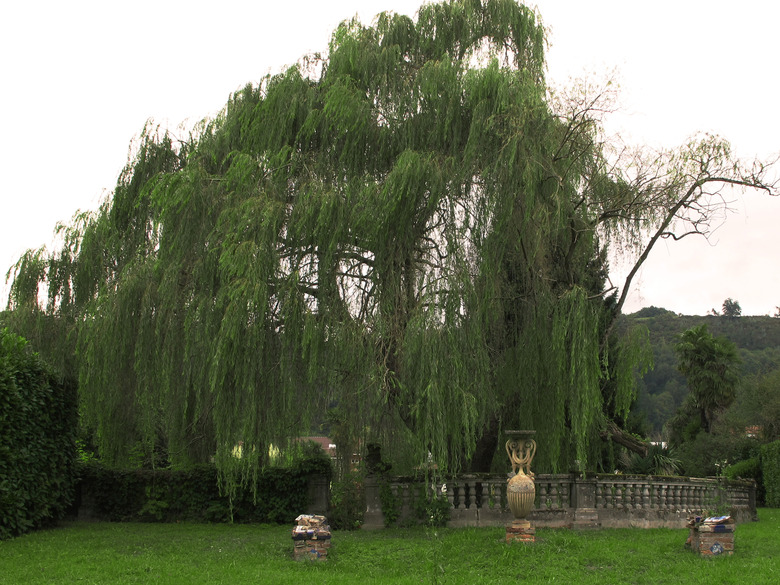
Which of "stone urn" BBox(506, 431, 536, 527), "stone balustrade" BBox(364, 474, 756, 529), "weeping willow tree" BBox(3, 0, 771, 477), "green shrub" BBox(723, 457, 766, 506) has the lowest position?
"green shrub" BBox(723, 457, 766, 506)

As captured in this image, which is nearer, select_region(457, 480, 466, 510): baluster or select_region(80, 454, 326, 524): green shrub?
select_region(457, 480, 466, 510): baluster

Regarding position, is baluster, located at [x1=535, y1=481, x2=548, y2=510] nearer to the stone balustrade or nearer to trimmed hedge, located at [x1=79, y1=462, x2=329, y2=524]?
the stone balustrade

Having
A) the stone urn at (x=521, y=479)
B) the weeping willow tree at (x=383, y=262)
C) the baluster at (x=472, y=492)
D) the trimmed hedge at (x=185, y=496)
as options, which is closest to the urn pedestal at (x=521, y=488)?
the stone urn at (x=521, y=479)

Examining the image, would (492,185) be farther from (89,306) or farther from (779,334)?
(779,334)

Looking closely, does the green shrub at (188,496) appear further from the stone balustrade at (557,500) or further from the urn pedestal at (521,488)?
the urn pedestal at (521,488)

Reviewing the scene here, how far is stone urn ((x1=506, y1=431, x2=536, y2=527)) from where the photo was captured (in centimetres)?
1082

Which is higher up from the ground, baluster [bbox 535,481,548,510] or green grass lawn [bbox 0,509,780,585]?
baluster [bbox 535,481,548,510]

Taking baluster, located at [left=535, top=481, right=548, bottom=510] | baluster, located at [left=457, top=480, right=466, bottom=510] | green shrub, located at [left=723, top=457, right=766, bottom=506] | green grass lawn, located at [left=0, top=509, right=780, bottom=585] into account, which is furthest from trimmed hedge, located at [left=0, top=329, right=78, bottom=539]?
green shrub, located at [left=723, top=457, right=766, bottom=506]

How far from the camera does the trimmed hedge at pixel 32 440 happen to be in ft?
39.4

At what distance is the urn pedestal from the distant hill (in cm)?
4073

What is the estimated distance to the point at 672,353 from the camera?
52406 millimetres

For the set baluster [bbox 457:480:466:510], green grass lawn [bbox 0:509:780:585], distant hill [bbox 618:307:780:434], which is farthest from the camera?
distant hill [bbox 618:307:780:434]

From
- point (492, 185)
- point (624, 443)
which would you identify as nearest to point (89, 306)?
point (492, 185)

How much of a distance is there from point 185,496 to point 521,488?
7931 mm
